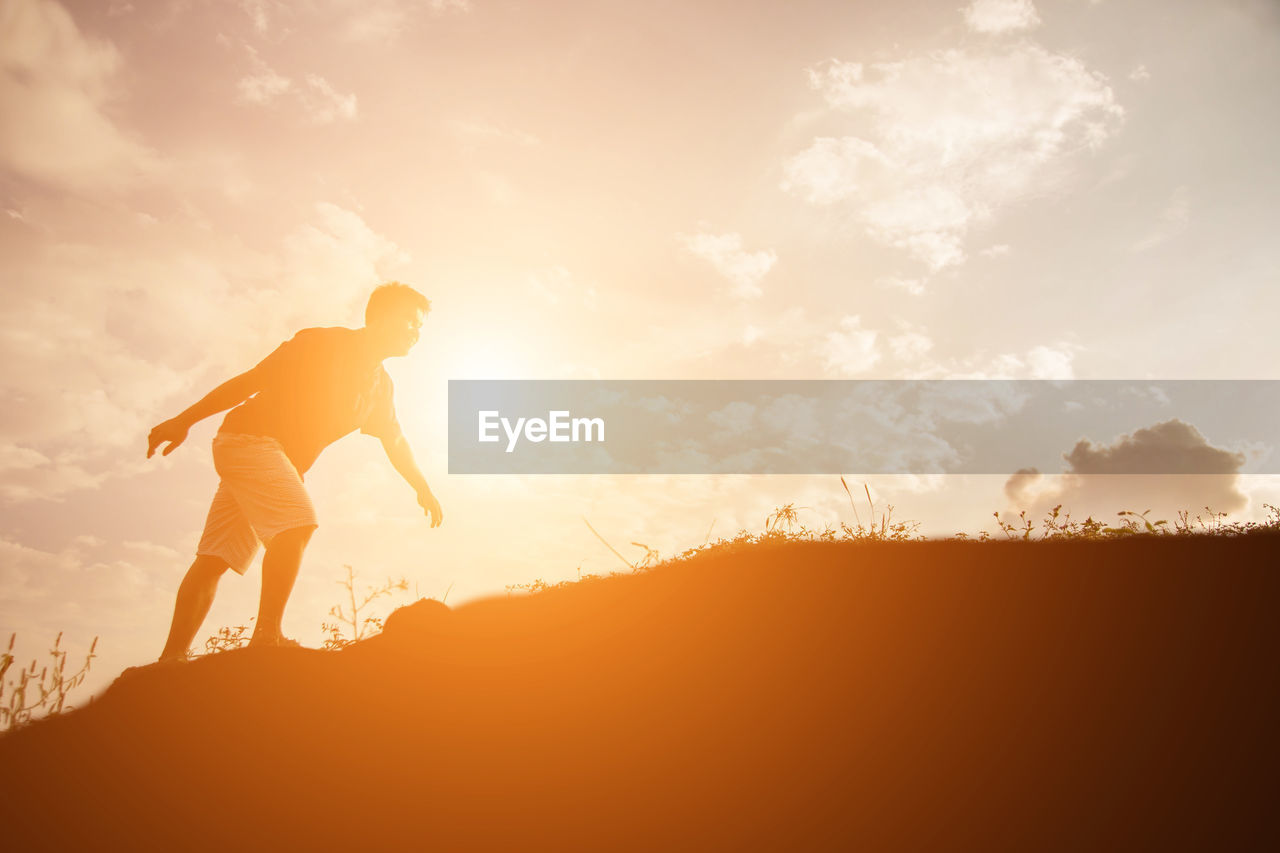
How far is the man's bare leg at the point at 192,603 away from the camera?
15.9 ft

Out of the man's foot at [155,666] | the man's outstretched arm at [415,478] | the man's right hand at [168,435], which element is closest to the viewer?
the man's foot at [155,666]

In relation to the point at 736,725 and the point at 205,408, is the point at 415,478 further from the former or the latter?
the point at 736,725

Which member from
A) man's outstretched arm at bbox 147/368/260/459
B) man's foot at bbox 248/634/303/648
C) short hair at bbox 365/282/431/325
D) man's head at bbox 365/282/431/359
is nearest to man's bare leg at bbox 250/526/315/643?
man's foot at bbox 248/634/303/648

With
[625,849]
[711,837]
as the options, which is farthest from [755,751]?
[625,849]

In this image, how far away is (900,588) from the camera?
504 cm

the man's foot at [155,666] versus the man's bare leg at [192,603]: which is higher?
the man's bare leg at [192,603]

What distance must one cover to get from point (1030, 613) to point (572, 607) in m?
3.03

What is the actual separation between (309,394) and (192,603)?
1592 mm

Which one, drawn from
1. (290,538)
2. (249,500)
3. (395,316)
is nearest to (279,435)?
(249,500)

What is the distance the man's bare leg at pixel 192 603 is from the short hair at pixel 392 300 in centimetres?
203

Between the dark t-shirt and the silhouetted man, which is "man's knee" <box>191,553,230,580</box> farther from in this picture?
the dark t-shirt

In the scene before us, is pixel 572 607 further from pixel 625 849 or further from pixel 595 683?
pixel 625 849

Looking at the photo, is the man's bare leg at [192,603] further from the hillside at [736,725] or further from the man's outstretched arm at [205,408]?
the man's outstretched arm at [205,408]

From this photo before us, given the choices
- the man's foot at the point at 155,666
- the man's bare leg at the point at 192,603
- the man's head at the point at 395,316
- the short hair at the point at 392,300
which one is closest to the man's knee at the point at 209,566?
the man's bare leg at the point at 192,603
